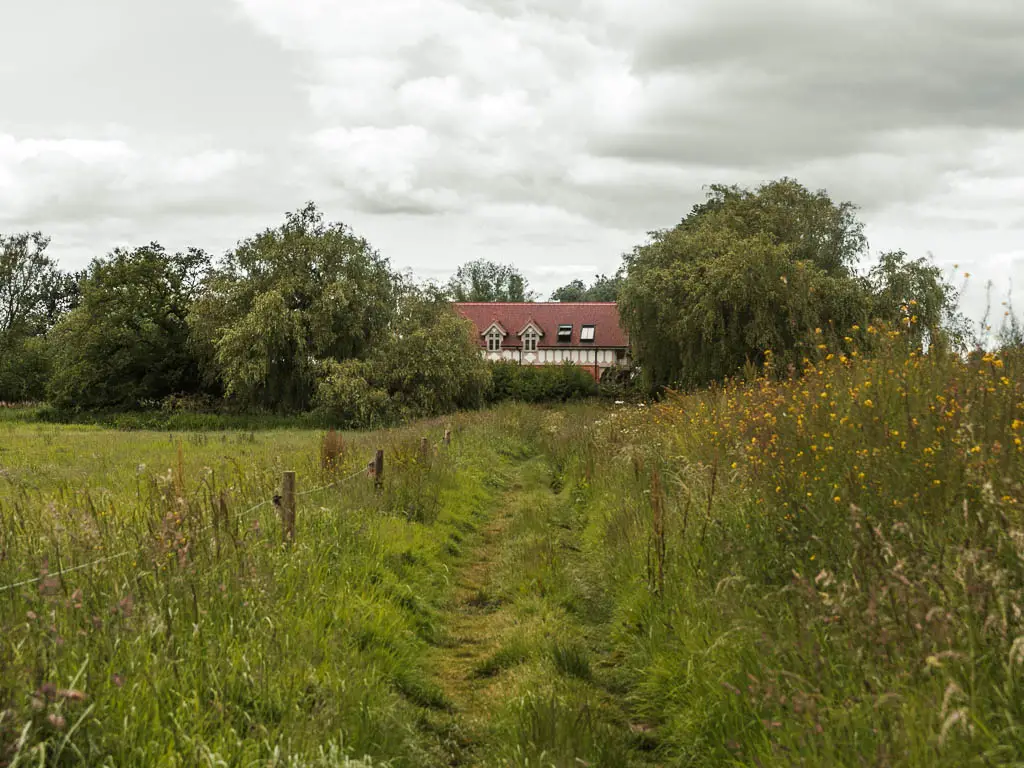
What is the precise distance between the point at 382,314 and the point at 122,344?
50.6 feet

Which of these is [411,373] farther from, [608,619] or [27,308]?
[27,308]

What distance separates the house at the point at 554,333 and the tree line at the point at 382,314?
70.0 feet

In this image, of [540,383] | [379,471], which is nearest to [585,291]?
→ [540,383]

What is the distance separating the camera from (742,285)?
1208 inches

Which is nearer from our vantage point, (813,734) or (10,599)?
(813,734)

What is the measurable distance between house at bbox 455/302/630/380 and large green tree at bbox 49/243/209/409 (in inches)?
1091

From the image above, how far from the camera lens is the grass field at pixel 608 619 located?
11.3 feet

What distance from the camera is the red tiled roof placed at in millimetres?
70562

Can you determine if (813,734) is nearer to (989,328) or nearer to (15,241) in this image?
(989,328)

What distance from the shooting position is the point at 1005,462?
4.52 m

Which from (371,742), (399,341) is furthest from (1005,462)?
(399,341)

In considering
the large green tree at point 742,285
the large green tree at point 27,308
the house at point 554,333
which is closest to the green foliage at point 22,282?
the large green tree at point 27,308

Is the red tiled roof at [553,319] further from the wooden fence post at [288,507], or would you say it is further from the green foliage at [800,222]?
the wooden fence post at [288,507]

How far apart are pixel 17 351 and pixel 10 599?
61.3 m
